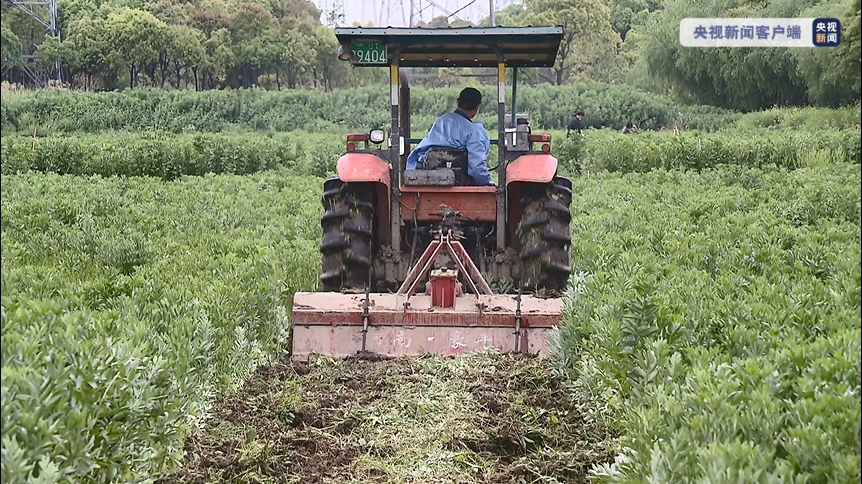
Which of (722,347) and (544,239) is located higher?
(544,239)

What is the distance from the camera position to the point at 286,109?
40125mm

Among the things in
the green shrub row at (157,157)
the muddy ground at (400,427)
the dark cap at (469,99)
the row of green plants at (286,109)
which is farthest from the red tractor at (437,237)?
the row of green plants at (286,109)

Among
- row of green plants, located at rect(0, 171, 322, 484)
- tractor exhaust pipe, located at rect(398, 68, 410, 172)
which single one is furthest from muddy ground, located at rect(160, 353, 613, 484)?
tractor exhaust pipe, located at rect(398, 68, 410, 172)

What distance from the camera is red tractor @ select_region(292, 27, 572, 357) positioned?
685cm

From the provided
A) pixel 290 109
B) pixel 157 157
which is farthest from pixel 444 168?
pixel 290 109

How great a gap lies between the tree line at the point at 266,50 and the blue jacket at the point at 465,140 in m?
20.5

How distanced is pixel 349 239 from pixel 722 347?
368 centimetres

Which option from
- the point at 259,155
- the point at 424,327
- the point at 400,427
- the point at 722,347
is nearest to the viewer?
the point at 722,347

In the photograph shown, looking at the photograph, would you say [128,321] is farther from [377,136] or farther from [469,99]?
[469,99]

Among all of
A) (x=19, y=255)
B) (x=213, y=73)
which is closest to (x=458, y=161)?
(x=19, y=255)

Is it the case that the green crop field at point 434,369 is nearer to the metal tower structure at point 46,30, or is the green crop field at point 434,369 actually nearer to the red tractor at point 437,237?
the red tractor at point 437,237

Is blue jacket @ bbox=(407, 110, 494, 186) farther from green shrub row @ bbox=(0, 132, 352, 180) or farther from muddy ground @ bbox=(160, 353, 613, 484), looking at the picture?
green shrub row @ bbox=(0, 132, 352, 180)

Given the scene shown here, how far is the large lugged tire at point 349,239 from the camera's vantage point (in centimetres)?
766

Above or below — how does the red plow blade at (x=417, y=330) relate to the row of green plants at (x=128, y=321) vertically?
below
